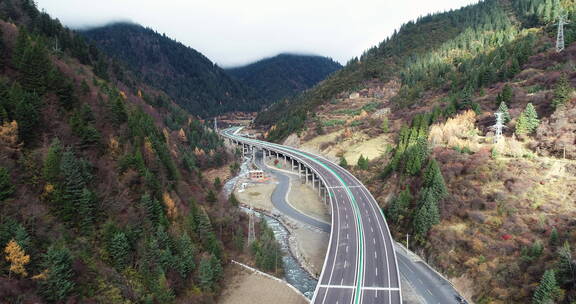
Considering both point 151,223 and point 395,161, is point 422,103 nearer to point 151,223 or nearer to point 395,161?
point 395,161

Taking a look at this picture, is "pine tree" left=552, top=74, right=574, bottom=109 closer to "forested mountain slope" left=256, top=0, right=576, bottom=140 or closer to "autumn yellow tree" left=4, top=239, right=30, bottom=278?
"forested mountain slope" left=256, top=0, right=576, bottom=140

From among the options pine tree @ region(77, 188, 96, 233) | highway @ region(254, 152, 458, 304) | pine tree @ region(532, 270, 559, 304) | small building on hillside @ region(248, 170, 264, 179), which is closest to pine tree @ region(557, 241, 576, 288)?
pine tree @ region(532, 270, 559, 304)

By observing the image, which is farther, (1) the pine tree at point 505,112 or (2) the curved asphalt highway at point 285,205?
(2) the curved asphalt highway at point 285,205

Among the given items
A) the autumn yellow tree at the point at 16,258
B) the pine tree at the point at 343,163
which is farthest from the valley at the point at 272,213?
the pine tree at the point at 343,163

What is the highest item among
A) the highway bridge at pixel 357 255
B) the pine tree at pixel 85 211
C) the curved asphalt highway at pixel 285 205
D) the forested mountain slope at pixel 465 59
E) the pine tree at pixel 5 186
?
the forested mountain slope at pixel 465 59

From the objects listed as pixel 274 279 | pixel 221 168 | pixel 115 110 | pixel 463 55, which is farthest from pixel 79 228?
pixel 463 55

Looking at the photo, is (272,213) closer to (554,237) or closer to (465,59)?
(554,237)

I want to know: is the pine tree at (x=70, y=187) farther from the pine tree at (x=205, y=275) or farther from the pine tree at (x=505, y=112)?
the pine tree at (x=505, y=112)
